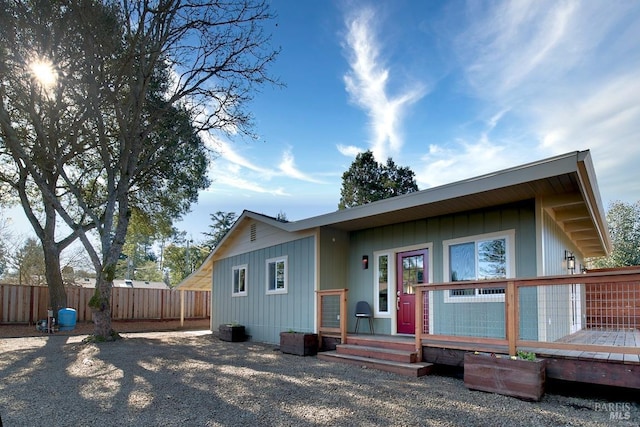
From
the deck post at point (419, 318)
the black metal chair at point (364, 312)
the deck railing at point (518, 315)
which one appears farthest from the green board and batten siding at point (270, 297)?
the deck post at point (419, 318)

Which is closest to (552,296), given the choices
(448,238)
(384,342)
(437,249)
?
(448,238)

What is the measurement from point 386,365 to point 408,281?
7.40ft

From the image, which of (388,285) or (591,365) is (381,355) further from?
(591,365)

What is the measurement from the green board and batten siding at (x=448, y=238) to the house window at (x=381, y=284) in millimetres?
136

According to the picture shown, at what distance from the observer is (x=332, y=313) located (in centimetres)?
870

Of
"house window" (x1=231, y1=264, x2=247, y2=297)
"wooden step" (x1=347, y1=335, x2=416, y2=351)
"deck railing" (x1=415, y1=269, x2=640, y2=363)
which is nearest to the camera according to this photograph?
"deck railing" (x1=415, y1=269, x2=640, y2=363)

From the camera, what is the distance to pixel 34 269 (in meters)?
18.6

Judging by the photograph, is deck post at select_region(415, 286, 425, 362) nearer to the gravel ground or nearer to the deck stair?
the deck stair

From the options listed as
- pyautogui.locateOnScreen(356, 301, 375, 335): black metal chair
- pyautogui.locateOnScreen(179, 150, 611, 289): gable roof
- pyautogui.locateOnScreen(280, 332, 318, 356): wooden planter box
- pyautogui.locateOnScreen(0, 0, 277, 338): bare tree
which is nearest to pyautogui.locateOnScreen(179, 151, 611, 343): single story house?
pyautogui.locateOnScreen(179, 150, 611, 289): gable roof

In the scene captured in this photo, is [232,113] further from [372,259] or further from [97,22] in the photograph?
[372,259]

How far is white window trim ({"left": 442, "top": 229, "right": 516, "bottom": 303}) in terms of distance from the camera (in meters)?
6.25

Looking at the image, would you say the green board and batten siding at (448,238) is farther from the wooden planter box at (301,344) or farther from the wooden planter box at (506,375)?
the wooden planter box at (506,375)

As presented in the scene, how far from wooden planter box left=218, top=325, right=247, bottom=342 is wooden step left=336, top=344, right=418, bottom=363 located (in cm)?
424

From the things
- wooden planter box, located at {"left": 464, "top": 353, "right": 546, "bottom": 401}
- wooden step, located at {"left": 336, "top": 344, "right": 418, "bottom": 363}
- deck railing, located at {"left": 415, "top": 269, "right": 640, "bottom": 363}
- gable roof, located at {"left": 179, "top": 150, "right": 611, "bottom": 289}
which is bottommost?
wooden step, located at {"left": 336, "top": 344, "right": 418, "bottom": 363}
